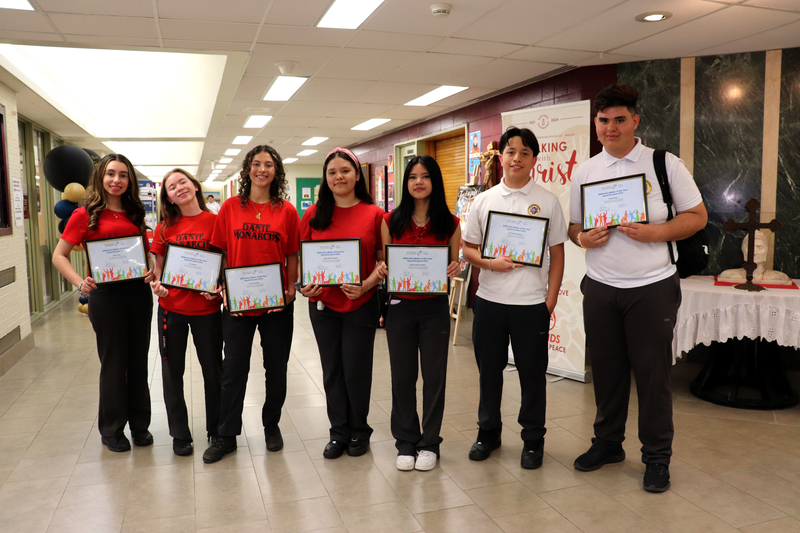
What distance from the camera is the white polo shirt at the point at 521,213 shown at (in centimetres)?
287

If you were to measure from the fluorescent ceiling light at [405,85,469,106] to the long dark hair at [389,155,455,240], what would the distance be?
3882 mm

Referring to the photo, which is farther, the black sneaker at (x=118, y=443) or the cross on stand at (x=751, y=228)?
the cross on stand at (x=751, y=228)

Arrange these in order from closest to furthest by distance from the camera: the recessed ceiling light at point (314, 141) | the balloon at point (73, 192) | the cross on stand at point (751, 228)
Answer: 1. the cross on stand at point (751, 228)
2. the balloon at point (73, 192)
3. the recessed ceiling light at point (314, 141)

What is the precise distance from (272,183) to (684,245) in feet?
6.89

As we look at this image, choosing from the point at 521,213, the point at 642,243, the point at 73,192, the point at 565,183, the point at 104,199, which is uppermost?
the point at 73,192

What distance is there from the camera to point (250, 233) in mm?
2967

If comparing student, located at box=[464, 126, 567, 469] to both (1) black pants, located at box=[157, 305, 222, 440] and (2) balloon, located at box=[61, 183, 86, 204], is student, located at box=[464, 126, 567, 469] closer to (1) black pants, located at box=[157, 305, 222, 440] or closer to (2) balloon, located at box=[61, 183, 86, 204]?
(1) black pants, located at box=[157, 305, 222, 440]

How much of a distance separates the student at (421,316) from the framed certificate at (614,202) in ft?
2.14

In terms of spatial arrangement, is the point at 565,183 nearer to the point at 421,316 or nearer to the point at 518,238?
the point at 518,238

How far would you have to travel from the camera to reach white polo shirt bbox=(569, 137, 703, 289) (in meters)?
2.70

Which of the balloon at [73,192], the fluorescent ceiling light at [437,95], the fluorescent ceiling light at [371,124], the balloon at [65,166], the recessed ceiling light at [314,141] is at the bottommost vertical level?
the balloon at [73,192]

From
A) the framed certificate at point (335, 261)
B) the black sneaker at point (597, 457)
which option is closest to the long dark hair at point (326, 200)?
the framed certificate at point (335, 261)

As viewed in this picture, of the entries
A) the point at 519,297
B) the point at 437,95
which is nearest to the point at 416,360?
the point at 519,297

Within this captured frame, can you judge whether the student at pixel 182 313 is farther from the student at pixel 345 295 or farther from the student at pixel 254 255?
the student at pixel 345 295
